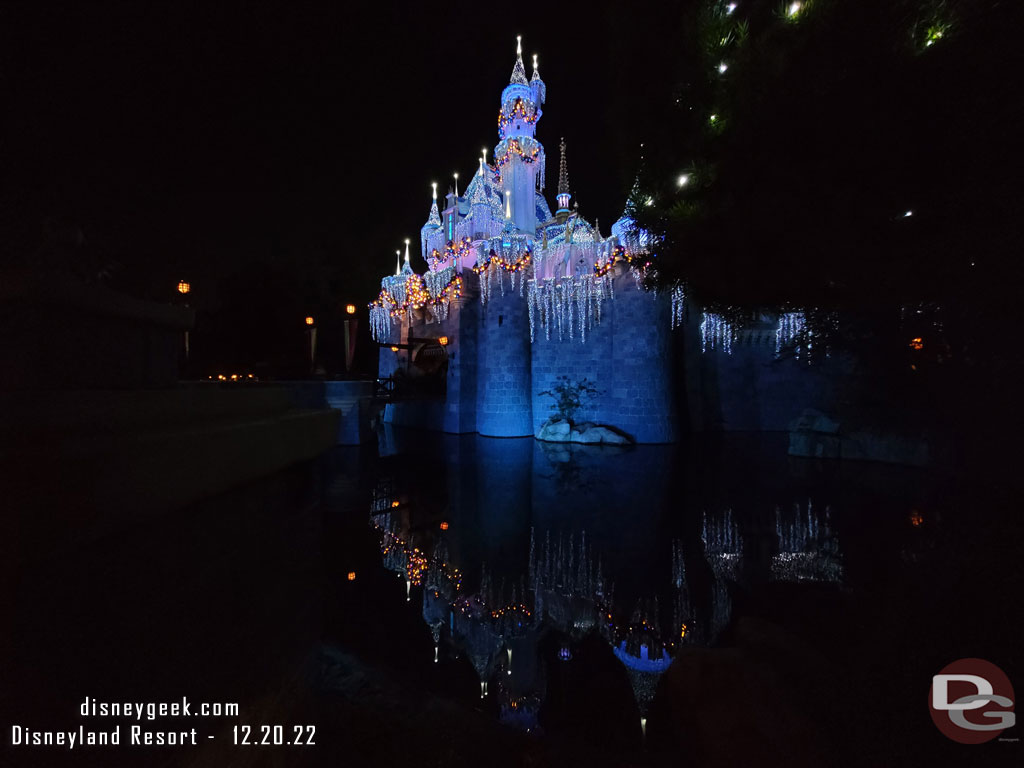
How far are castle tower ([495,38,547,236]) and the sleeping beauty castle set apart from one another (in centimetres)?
4

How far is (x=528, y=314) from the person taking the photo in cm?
1670

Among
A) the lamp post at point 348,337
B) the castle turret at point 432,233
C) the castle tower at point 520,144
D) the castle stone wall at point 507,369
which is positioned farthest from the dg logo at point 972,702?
the castle turret at point 432,233

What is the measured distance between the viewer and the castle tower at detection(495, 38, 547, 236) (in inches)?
692

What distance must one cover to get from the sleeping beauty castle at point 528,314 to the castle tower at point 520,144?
1.8 inches

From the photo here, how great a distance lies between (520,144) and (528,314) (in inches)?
305

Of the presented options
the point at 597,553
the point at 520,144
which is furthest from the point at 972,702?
the point at 520,144

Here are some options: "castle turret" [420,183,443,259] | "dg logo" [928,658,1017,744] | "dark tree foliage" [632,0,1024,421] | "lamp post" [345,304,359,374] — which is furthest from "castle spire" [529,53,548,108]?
"dg logo" [928,658,1017,744]

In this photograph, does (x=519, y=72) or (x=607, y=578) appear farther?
(x=519, y=72)

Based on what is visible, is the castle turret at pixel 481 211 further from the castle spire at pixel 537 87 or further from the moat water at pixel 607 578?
the moat water at pixel 607 578

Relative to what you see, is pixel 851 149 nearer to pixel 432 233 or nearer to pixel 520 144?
pixel 520 144

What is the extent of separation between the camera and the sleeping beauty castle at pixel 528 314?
14141 mm

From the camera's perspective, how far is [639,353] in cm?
1417

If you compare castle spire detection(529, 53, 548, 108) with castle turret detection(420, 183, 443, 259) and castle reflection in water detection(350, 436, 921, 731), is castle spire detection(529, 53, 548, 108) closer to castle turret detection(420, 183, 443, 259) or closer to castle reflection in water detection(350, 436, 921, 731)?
castle turret detection(420, 183, 443, 259)

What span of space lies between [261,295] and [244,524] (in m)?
26.8
